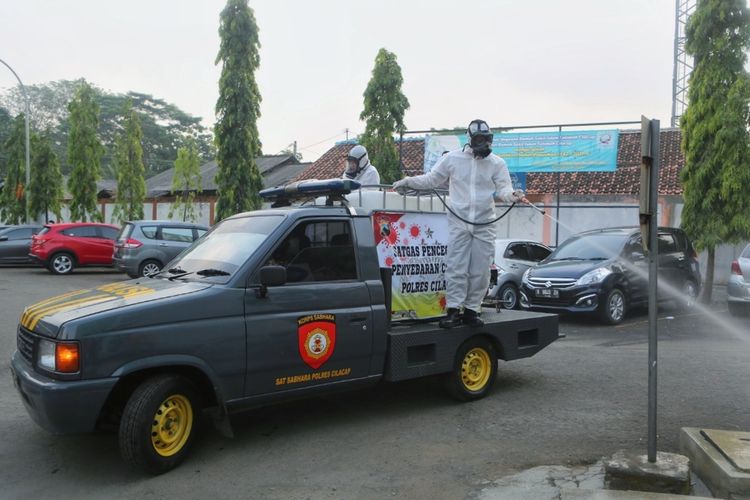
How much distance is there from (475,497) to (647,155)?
247 cm

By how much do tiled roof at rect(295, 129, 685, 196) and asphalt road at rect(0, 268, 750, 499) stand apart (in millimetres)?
15607

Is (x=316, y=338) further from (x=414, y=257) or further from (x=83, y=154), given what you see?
(x=83, y=154)

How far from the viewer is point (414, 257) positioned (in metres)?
6.31

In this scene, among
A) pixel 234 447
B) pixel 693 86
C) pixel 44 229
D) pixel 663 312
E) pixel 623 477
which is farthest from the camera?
pixel 44 229

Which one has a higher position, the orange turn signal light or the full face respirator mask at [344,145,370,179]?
the full face respirator mask at [344,145,370,179]

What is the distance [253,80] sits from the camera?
72.0ft

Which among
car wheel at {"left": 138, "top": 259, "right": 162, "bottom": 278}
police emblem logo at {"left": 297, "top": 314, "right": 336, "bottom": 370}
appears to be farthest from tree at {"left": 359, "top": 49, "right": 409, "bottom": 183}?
police emblem logo at {"left": 297, "top": 314, "right": 336, "bottom": 370}

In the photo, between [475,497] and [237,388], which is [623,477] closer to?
[475,497]

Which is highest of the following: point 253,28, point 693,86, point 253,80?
point 253,28

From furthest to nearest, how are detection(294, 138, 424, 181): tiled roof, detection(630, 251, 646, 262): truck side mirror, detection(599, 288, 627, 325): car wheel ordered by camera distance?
detection(294, 138, 424, 181): tiled roof, detection(630, 251, 646, 262): truck side mirror, detection(599, 288, 627, 325): car wheel

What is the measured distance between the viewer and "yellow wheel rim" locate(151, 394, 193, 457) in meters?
4.54

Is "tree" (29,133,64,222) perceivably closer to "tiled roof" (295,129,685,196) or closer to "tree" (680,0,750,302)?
"tiled roof" (295,129,685,196)

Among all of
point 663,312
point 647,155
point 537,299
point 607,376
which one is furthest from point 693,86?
point 647,155

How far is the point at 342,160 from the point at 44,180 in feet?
43.6
